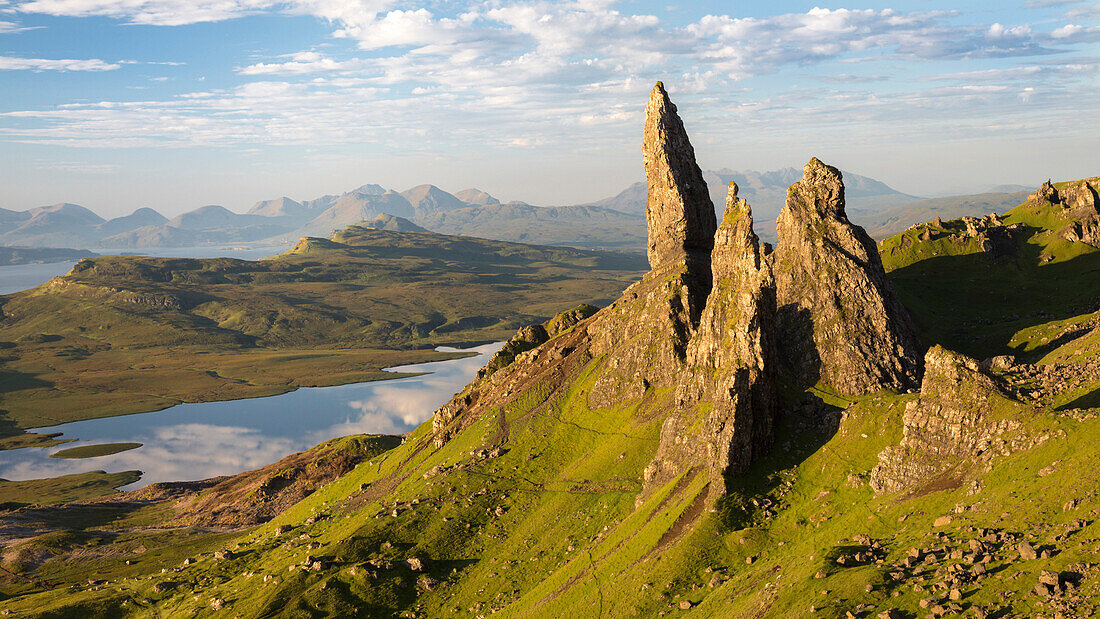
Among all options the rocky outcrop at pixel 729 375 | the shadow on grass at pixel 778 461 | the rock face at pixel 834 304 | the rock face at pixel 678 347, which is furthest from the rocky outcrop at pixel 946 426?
the rock face at pixel 834 304

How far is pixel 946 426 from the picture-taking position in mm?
79875

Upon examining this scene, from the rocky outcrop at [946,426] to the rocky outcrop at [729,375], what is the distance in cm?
1695

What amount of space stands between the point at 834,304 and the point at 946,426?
134 feet

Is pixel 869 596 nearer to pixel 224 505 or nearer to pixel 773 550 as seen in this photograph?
pixel 773 550

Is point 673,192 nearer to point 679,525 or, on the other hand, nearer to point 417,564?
point 679,525

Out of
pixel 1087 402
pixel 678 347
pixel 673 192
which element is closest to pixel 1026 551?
pixel 1087 402

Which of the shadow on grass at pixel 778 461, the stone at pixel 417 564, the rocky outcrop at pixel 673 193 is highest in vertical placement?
the rocky outcrop at pixel 673 193

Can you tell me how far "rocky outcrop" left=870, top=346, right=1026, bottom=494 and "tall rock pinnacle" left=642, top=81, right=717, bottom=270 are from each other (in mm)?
69769

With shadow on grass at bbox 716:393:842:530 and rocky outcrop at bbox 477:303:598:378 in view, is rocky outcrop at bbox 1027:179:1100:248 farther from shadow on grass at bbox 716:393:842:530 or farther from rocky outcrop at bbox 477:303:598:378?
shadow on grass at bbox 716:393:842:530

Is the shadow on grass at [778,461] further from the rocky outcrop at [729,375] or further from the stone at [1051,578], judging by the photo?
the stone at [1051,578]

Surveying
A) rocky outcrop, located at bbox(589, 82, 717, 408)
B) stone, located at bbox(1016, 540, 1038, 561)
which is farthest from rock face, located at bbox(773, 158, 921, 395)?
stone, located at bbox(1016, 540, 1038, 561)

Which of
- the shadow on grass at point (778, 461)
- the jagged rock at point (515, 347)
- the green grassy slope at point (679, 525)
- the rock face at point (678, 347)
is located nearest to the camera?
the green grassy slope at point (679, 525)

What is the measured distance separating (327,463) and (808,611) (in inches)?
6267

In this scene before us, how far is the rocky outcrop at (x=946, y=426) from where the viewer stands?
76.2 metres
